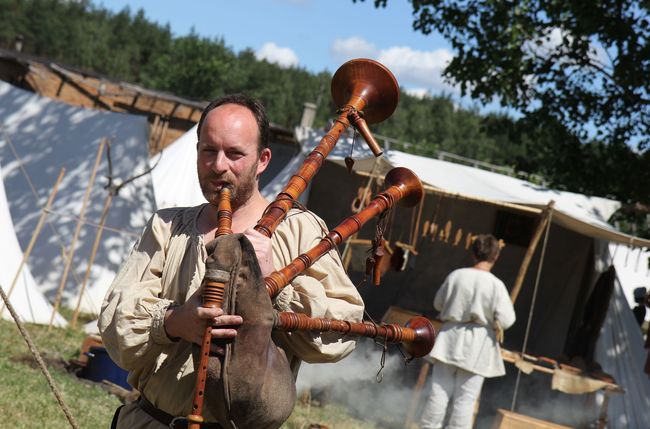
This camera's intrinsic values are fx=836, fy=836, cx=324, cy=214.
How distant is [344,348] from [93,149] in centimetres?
753

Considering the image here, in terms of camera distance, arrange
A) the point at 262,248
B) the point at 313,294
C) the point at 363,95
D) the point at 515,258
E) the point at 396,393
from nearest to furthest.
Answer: the point at 262,248, the point at 313,294, the point at 363,95, the point at 396,393, the point at 515,258

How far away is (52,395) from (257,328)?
4.13m

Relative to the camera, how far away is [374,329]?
189 cm

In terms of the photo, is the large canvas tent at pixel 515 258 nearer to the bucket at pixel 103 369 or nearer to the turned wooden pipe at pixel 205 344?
the bucket at pixel 103 369

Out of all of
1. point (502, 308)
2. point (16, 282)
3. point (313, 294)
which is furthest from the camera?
point (16, 282)

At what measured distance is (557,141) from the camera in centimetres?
969

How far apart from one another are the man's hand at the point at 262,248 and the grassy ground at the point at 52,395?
3355 mm

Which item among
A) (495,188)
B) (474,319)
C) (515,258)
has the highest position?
(495,188)

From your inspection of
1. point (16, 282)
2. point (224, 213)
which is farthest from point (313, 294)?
point (16, 282)

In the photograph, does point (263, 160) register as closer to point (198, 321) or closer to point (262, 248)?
point (262, 248)

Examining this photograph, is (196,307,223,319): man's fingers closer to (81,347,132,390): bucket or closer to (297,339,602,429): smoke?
(81,347,132,390): bucket

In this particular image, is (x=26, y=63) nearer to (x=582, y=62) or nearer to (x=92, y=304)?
(x=92, y=304)

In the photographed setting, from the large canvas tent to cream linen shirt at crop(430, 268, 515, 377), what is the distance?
173 centimetres

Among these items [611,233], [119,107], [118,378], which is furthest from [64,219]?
[119,107]
